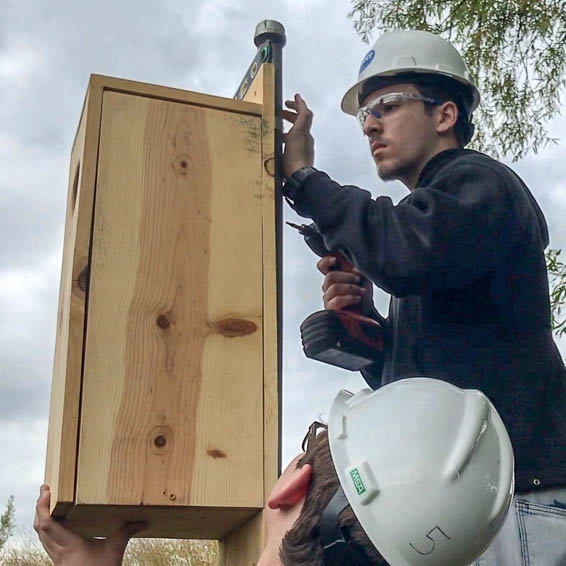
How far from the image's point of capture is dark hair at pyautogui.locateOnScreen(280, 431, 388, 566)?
5.70 feet

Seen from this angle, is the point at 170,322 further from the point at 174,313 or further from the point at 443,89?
the point at 443,89

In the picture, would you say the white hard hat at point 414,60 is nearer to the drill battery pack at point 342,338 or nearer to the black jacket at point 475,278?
the black jacket at point 475,278

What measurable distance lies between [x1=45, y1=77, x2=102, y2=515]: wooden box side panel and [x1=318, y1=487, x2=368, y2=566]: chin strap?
0.68 m

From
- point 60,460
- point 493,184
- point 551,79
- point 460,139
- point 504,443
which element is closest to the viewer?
→ point 504,443

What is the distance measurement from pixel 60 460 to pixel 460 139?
55.1 inches

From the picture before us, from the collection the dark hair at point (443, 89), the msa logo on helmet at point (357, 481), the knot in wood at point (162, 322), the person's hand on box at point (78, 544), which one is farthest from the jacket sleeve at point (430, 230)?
the person's hand on box at point (78, 544)

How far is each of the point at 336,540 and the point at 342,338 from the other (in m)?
0.79

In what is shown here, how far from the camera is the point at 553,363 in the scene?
2.30 meters

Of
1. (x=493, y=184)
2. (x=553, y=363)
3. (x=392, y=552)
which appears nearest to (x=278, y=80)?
(x=493, y=184)

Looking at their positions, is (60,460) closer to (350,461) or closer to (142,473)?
(142,473)

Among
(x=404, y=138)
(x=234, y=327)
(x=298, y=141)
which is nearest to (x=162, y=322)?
(x=234, y=327)

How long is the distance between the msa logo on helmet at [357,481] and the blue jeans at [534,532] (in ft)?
1.65

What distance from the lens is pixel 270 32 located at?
254cm

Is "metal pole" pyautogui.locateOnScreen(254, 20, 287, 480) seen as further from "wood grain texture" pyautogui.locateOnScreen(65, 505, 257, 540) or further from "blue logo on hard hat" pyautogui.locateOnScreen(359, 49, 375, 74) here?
"wood grain texture" pyautogui.locateOnScreen(65, 505, 257, 540)
